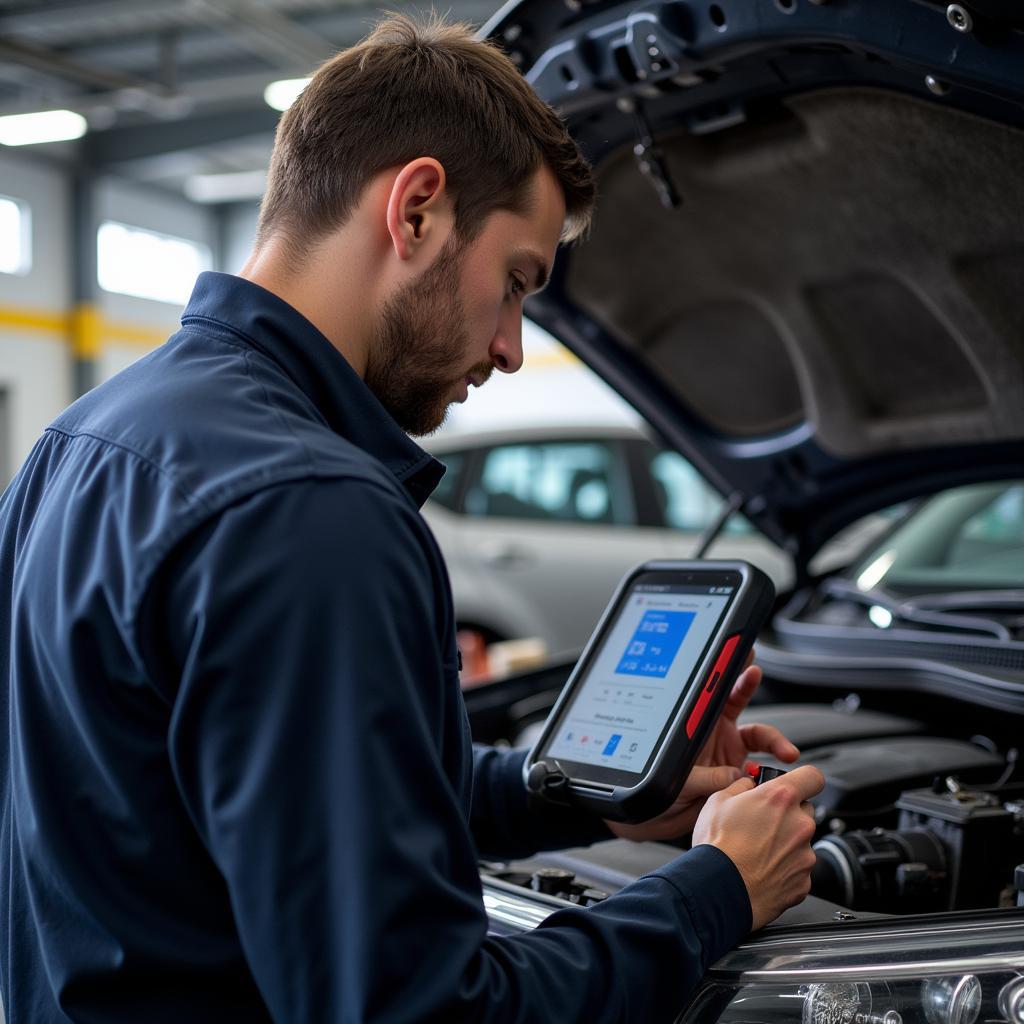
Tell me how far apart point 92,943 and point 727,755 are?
0.81 metres

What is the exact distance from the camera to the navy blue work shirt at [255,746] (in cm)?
81

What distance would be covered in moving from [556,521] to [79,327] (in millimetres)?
8765

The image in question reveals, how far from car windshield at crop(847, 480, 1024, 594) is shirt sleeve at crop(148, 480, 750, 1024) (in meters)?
1.61

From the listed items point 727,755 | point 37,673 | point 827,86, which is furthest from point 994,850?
point 37,673

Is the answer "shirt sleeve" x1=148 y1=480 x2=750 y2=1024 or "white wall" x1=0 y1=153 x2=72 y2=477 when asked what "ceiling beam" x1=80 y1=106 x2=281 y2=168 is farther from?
"shirt sleeve" x1=148 y1=480 x2=750 y2=1024

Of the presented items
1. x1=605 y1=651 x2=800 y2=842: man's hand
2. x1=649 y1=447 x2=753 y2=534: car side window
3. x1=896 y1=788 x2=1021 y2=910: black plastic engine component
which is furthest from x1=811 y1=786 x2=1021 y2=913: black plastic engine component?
x1=649 y1=447 x2=753 y2=534: car side window

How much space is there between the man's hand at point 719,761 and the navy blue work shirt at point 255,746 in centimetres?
31

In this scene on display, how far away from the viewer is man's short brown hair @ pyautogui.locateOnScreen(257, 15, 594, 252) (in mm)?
1067

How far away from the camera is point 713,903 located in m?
1.03

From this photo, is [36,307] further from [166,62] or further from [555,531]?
[555,531]

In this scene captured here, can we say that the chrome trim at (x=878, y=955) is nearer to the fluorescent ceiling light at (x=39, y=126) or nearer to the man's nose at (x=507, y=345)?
the man's nose at (x=507, y=345)

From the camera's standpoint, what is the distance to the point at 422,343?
1093 mm

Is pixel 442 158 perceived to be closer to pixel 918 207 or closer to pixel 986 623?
pixel 918 207

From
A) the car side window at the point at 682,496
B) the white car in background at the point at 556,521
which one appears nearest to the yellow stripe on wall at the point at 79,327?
the white car in background at the point at 556,521
